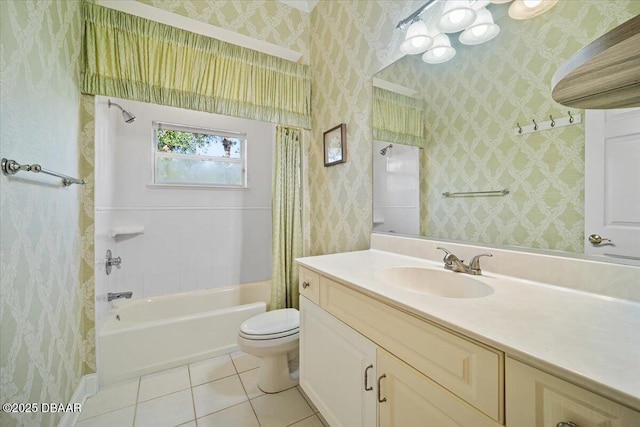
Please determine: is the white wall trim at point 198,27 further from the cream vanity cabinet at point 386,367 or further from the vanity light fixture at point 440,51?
the cream vanity cabinet at point 386,367

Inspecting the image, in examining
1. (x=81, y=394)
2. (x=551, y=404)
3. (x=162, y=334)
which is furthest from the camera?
(x=162, y=334)

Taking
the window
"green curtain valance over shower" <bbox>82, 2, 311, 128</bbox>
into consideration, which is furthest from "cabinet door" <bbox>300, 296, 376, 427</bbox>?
the window

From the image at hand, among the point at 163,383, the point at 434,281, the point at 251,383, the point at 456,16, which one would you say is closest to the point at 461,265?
the point at 434,281

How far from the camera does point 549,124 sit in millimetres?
905

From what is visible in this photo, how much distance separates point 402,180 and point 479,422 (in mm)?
1128

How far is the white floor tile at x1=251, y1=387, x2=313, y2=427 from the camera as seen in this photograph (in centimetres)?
138

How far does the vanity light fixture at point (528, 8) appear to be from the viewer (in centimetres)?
91

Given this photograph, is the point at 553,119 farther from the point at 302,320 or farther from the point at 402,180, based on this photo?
the point at 302,320

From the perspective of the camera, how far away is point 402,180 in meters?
1.48

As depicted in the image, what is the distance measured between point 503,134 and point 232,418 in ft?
6.25

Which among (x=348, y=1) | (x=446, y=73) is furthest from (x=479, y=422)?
(x=348, y=1)

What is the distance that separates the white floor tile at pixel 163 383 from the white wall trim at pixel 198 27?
2449 mm

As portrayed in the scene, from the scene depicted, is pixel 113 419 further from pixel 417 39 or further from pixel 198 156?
pixel 417 39

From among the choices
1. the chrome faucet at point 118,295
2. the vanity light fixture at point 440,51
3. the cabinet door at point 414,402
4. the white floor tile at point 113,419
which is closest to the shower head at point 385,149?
the vanity light fixture at point 440,51
